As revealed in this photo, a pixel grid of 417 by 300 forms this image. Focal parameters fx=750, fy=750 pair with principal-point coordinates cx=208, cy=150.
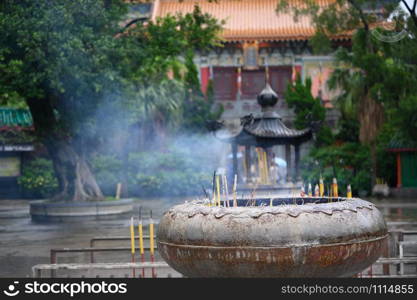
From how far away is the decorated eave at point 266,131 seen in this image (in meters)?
21.8

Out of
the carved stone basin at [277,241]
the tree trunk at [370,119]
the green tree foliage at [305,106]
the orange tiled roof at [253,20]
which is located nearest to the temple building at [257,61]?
the orange tiled roof at [253,20]

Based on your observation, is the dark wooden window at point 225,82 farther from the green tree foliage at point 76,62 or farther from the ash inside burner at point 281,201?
the ash inside burner at point 281,201

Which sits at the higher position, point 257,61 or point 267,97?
point 257,61

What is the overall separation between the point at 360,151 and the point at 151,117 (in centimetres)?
910

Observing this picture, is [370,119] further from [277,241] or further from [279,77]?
[277,241]

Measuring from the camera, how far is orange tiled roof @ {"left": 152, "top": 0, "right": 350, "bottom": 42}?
38.8 meters

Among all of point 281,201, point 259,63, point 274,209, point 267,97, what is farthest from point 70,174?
point 259,63

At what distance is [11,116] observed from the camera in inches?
1334

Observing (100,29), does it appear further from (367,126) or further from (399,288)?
(399,288)

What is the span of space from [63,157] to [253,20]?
69.2 feet

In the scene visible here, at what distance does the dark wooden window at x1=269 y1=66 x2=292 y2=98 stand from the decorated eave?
17.6 meters

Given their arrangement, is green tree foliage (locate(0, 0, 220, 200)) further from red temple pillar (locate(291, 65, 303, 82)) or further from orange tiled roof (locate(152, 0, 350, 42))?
red temple pillar (locate(291, 65, 303, 82))

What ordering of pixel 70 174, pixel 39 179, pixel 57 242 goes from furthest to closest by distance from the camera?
pixel 39 179 → pixel 70 174 → pixel 57 242

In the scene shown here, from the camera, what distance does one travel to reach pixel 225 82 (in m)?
40.8
